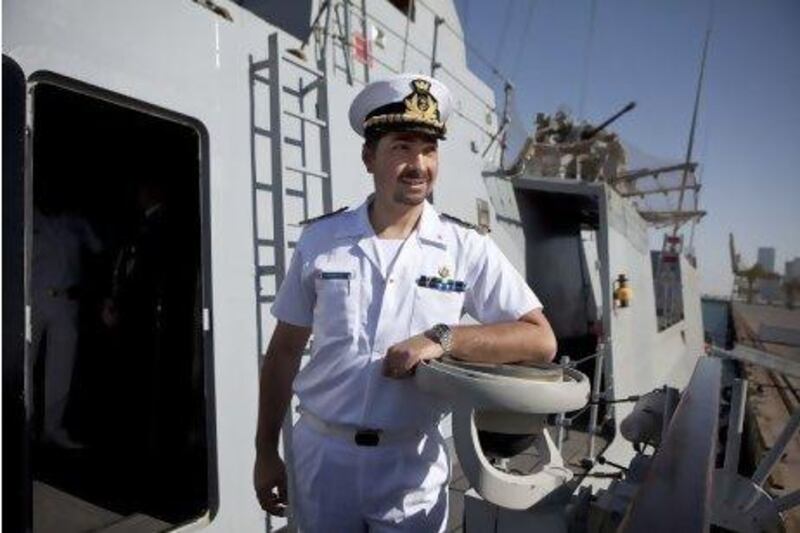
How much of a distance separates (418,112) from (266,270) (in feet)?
5.18

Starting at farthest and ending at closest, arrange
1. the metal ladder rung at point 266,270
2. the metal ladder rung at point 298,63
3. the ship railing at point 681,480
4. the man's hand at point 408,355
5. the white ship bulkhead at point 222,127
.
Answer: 1. the metal ladder rung at point 298,63
2. the metal ladder rung at point 266,270
3. the white ship bulkhead at point 222,127
4. the man's hand at point 408,355
5. the ship railing at point 681,480

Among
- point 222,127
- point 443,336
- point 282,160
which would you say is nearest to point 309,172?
point 282,160

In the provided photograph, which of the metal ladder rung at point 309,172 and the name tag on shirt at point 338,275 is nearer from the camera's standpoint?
the name tag on shirt at point 338,275

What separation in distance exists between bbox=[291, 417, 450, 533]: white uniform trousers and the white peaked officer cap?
0.92 meters

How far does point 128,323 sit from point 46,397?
2.38 feet

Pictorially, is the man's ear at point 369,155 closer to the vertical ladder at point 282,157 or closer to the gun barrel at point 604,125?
the vertical ladder at point 282,157

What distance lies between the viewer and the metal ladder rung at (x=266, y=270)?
291 centimetres

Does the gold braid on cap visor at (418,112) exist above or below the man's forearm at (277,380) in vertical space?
above

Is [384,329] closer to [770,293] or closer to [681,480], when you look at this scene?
[681,480]

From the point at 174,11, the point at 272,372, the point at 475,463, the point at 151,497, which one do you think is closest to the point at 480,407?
the point at 475,463

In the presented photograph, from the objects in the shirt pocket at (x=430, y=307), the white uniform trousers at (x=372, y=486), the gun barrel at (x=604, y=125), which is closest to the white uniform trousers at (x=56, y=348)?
the white uniform trousers at (x=372, y=486)

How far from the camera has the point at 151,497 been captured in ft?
9.99

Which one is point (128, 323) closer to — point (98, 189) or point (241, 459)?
point (98, 189)

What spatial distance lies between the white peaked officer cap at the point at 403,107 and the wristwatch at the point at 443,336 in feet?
1.99
